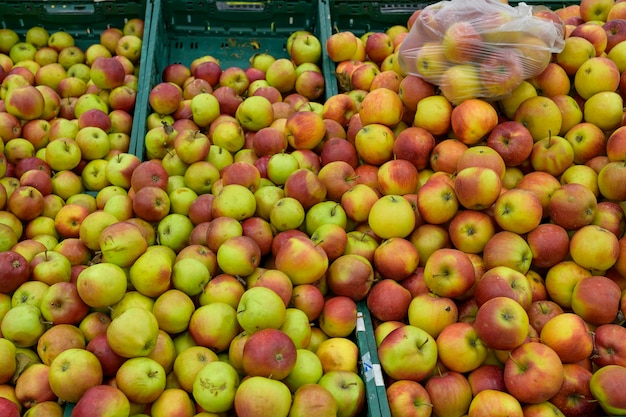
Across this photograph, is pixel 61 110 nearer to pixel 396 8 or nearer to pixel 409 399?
pixel 396 8

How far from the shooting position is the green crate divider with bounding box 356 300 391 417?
2133 mm

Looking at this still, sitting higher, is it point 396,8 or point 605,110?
point 396,8

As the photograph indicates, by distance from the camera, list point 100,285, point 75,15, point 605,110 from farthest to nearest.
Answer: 1. point 75,15
2. point 605,110
3. point 100,285

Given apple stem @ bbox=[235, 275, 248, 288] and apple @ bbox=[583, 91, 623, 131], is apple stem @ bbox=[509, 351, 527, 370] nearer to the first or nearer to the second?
apple stem @ bbox=[235, 275, 248, 288]

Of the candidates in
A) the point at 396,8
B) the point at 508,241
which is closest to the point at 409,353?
the point at 508,241

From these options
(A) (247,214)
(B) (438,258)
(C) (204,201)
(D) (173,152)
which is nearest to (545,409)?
(B) (438,258)

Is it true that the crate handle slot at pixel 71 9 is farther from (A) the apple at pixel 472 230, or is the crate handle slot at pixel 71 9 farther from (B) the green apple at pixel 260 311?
(A) the apple at pixel 472 230

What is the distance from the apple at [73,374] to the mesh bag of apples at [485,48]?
84.8 inches

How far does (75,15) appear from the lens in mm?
4359

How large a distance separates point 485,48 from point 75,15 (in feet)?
10.5

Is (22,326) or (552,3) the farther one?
(552,3)

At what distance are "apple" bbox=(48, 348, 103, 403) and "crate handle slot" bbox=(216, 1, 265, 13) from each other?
121 inches

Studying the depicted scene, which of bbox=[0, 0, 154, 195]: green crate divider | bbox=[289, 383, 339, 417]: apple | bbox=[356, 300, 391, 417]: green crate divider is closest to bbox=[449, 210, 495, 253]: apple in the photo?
bbox=[356, 300, 391, 417]: green crate divider

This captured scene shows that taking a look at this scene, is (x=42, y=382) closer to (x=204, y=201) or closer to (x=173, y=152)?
(x=204, y=201)
